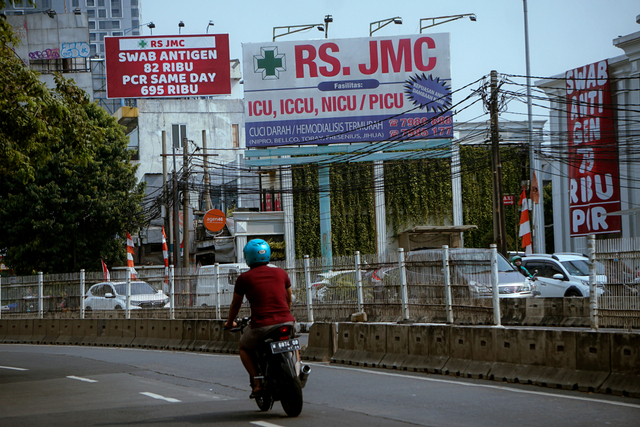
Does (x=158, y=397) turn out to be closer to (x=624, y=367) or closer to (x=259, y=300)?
(x=259, y=300)

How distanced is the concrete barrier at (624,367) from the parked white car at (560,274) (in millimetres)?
13280

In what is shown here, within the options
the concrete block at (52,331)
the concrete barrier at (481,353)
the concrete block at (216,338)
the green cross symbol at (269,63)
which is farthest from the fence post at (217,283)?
the green cross symbol at (269,63)

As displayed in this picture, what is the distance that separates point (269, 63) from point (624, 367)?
114 ft

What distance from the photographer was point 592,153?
1442 inches

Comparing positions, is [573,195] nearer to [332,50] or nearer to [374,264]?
[332,50]

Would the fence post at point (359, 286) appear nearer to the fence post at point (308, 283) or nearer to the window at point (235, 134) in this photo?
the fence post at point (308, 283)

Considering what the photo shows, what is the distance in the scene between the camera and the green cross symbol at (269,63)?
41469 mm

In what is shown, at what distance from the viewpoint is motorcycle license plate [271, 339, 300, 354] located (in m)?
7.39

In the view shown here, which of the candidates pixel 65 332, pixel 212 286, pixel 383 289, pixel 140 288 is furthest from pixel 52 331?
pixel 383 289

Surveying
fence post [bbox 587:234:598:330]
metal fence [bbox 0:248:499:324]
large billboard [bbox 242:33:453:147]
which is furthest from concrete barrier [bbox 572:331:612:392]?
large billboard [bbox 242:33:453:147]

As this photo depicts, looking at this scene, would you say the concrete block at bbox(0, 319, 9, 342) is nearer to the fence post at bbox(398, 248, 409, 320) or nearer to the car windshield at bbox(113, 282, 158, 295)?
the car windshield at bbox(113, 282, 158, 295)

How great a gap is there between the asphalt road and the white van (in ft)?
23.6

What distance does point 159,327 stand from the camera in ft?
65.7

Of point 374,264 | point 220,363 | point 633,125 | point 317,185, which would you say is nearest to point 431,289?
point 374,264
